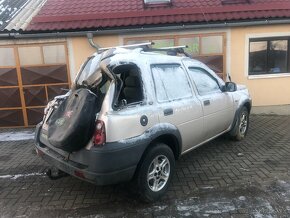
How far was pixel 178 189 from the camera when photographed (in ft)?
14.5

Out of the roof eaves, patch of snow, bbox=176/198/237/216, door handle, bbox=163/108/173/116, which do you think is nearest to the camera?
patch of snow, bbox=176/198/237/216

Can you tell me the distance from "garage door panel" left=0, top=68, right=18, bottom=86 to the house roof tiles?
1.26 metres

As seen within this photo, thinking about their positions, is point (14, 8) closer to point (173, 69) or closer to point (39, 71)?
point (39, 71)

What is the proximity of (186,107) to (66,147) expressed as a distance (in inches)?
72.3

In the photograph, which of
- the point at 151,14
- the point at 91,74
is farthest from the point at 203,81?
the point at 151,14

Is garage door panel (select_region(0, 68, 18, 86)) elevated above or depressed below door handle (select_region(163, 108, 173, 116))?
above

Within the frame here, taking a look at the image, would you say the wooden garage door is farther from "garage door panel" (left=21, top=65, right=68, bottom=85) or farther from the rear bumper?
the rear bumper

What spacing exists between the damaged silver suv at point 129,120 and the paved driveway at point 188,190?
41 cm

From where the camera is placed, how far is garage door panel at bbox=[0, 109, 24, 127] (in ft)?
27.9

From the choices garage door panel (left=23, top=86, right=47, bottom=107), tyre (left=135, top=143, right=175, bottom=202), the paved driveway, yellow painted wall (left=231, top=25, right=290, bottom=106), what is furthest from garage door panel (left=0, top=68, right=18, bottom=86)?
yellow painted wall (left=231, top=25, right=290, bottom=106)

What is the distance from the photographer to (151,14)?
8625mm

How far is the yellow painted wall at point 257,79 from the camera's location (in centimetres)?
854

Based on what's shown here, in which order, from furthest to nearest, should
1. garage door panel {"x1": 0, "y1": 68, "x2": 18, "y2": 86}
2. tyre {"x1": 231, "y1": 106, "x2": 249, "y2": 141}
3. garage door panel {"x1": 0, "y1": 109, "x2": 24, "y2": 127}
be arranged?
garage door panel {"x1": 0, "y1": 109, "x2": 24, "y2": 127} < garage door panel {"x1": 0, "y1": 68, "x2": 18, "y2": 86} < tyre {"x1": 231, "y1": 106, "x2": 249, "y2": 141}

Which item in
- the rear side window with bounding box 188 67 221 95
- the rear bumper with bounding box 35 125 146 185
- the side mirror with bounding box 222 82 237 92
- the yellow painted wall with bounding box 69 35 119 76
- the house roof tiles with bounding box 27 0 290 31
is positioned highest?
the house roof tiles with bounding box 27 0 290 31
